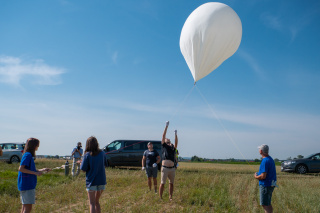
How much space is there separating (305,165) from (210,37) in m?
12.7

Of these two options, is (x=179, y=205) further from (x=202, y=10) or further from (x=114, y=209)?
(x=202, y=10)

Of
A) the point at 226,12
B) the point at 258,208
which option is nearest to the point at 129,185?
the point at 258,208

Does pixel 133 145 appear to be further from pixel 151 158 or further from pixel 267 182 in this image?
pixel 267 182

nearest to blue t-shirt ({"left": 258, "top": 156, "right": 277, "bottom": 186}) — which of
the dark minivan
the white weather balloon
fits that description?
the white weather balloon

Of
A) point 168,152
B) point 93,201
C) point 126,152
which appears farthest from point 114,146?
point 93,201

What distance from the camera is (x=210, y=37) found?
353 inches

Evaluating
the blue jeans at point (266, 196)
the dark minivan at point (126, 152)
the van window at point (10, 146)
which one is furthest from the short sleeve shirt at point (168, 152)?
the van window at point (10, 146)

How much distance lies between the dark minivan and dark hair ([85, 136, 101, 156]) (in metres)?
12.5

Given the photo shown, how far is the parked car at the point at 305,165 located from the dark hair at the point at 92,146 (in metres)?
15.7

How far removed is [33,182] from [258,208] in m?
5.29

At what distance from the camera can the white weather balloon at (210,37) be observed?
8.99 m

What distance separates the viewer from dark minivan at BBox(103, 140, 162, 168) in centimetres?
1794

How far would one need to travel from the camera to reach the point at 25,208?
5.11 m

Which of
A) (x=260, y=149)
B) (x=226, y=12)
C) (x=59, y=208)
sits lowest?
(x=59, y=208)
